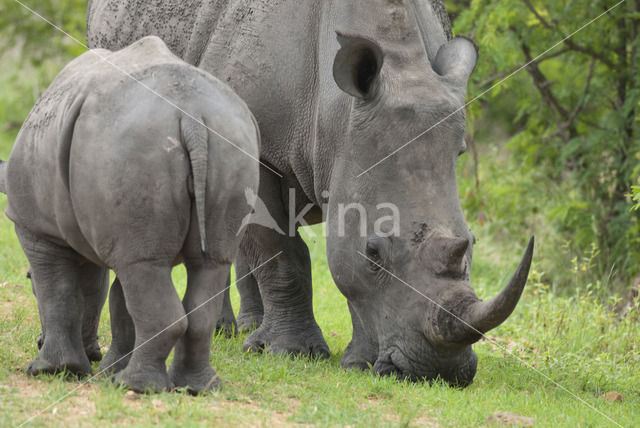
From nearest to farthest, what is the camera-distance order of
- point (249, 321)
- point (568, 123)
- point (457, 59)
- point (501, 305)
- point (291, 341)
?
point (501, 305) < point (457, 59) < point (291, 341) < point (249, 321) < point (568, 123)

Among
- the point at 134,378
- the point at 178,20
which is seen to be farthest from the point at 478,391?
the point at 178,20

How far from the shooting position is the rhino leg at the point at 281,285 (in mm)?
6402

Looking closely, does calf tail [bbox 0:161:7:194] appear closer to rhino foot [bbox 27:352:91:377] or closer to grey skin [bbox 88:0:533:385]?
rhino foot [bbox 27:352:91:377]

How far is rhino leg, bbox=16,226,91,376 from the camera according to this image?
490cm

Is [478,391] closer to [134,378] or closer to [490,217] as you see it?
[134,378]

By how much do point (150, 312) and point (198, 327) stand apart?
0.86 feet

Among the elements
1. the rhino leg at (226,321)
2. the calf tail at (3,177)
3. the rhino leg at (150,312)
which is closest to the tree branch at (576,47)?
the rhino leg at (226,321)

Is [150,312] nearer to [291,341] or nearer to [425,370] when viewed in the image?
[425,370]

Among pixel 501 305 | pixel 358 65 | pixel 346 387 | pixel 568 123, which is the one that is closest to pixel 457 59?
pixel 358 65

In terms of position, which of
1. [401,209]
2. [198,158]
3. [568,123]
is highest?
[568,123]

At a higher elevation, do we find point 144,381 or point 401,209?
point 401,209

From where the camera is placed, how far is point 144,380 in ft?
14.9

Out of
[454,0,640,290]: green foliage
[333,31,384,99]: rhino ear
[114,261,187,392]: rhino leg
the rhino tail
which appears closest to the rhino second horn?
[333,31,384,99]: rhino ear

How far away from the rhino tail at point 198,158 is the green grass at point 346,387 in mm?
809
